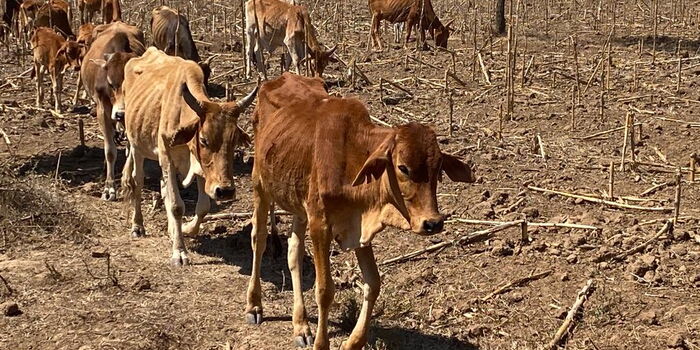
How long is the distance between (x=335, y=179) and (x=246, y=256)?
292 cm

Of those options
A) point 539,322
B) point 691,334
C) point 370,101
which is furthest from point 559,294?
point 370,101

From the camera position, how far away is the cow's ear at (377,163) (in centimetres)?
530

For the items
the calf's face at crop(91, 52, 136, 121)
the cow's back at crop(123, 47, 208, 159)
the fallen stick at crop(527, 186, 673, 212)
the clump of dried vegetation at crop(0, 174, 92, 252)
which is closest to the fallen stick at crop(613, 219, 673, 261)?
the fallen stick at crop(527, 186, 673, 212)

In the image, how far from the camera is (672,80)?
47.4ft

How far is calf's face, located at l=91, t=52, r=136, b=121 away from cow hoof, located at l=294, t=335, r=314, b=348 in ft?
12.7

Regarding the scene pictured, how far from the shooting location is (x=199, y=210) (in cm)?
839

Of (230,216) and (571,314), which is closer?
(571,314)

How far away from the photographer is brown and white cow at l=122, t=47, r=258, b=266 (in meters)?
7.40

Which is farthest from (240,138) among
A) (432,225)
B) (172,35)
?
(172,35)

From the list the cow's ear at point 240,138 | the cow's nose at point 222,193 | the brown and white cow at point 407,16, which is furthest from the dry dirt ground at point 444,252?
the brown and white cow at point 407,16

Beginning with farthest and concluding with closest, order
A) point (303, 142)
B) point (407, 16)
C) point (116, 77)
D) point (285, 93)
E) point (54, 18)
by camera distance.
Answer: point (407, 16), point (54, 18), point (116, 77), point (285, 93), point (303, 142)

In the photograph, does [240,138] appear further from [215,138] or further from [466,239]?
[466,239]

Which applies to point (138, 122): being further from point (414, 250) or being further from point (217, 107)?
point (414, 250)

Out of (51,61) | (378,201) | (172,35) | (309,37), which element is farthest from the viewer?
(309,37)
